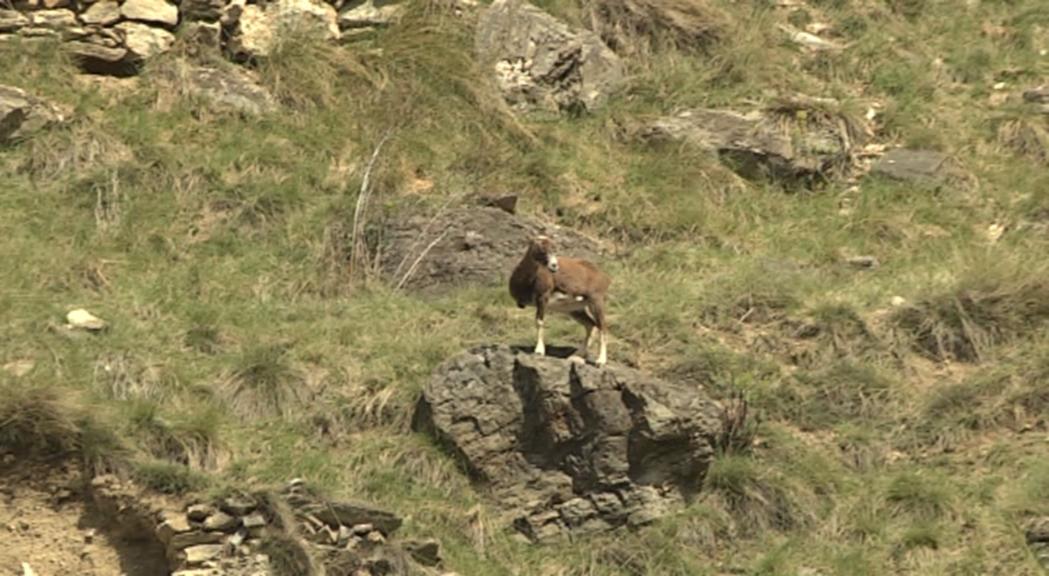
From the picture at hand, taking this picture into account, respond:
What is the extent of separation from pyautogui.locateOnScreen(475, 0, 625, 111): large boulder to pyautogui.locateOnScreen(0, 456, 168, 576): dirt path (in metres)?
7.11

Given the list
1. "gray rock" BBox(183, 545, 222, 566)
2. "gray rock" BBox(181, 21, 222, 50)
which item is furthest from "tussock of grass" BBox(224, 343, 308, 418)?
"gray rock" BBox(181, 21, 222, 50)

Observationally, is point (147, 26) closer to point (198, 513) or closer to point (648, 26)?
point (648, 26)

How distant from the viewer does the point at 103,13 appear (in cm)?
1836

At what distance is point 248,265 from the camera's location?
16.1 metres

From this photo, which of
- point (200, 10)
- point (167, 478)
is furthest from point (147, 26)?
point (167, 478)

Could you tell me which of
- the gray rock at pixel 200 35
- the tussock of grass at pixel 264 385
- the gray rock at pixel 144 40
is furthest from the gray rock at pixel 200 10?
the tussock of grass at pixel 264 385

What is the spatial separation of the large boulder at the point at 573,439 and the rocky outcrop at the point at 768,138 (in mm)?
5127

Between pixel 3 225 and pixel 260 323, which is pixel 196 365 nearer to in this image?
pixel 260 323

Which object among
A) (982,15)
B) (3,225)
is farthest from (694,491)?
(982,15)

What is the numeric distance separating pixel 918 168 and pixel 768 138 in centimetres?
135

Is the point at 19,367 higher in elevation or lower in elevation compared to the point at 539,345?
lower

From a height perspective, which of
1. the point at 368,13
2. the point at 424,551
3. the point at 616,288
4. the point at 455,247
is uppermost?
the point at 368,13

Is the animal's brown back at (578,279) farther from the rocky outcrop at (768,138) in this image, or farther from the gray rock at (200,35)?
the gray rock at (200,35)

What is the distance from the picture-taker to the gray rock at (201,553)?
473 inches
